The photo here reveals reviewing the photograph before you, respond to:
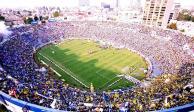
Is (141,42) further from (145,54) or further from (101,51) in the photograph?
(101,51)

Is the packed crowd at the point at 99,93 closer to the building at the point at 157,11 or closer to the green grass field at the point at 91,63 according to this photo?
the green grass field at the point at 91,63

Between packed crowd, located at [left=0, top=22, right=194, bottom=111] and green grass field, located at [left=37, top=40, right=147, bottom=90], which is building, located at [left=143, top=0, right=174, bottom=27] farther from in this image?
green grass field, located at [left=37, top=40, right=147, bottom=90]

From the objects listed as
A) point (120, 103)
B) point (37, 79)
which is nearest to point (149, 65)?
point (120, 103)

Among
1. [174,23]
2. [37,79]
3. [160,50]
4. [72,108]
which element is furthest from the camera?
[174,23]

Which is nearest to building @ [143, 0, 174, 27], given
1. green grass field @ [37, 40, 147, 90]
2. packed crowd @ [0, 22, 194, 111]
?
packed crowd @ [0, 22, 194, 111]

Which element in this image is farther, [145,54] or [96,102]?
[145,54]

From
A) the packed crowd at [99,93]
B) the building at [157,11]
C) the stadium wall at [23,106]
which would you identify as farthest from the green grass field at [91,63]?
the building at [157,11]

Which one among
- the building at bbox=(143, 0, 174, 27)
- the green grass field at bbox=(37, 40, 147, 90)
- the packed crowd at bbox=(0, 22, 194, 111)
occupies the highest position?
the building at bbox=(143, 0, 174, 27)
